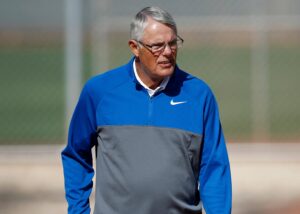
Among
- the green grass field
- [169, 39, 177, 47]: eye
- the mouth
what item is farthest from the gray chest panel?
the green grass field

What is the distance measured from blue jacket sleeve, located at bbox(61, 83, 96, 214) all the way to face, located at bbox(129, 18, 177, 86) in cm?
36

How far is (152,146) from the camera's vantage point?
13.5 ft

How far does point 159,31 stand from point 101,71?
4.63 meters

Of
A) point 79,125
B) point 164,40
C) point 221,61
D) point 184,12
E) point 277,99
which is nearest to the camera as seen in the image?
point 164,40

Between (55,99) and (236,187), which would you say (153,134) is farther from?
(55,99)

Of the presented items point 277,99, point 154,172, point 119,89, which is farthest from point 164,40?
point 277,99

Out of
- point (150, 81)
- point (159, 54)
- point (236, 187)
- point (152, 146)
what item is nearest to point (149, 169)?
point (152, 146)

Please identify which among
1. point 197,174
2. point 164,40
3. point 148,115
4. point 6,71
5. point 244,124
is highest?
point 164,40

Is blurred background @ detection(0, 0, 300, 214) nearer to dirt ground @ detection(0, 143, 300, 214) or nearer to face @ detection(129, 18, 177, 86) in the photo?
dirt ground @ detection(0, 143, 300, 214)

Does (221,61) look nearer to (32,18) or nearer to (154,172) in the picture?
(32,18)

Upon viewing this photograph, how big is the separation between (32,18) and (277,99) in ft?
10.6

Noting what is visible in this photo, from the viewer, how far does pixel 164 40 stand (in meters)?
4.07

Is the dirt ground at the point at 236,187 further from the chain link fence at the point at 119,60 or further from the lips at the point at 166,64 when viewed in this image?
the lips at the point at 166,64

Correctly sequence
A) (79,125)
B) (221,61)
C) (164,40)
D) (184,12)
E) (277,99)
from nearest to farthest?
(164,40), (79,125), (184,12), (221,61), (277,99)
